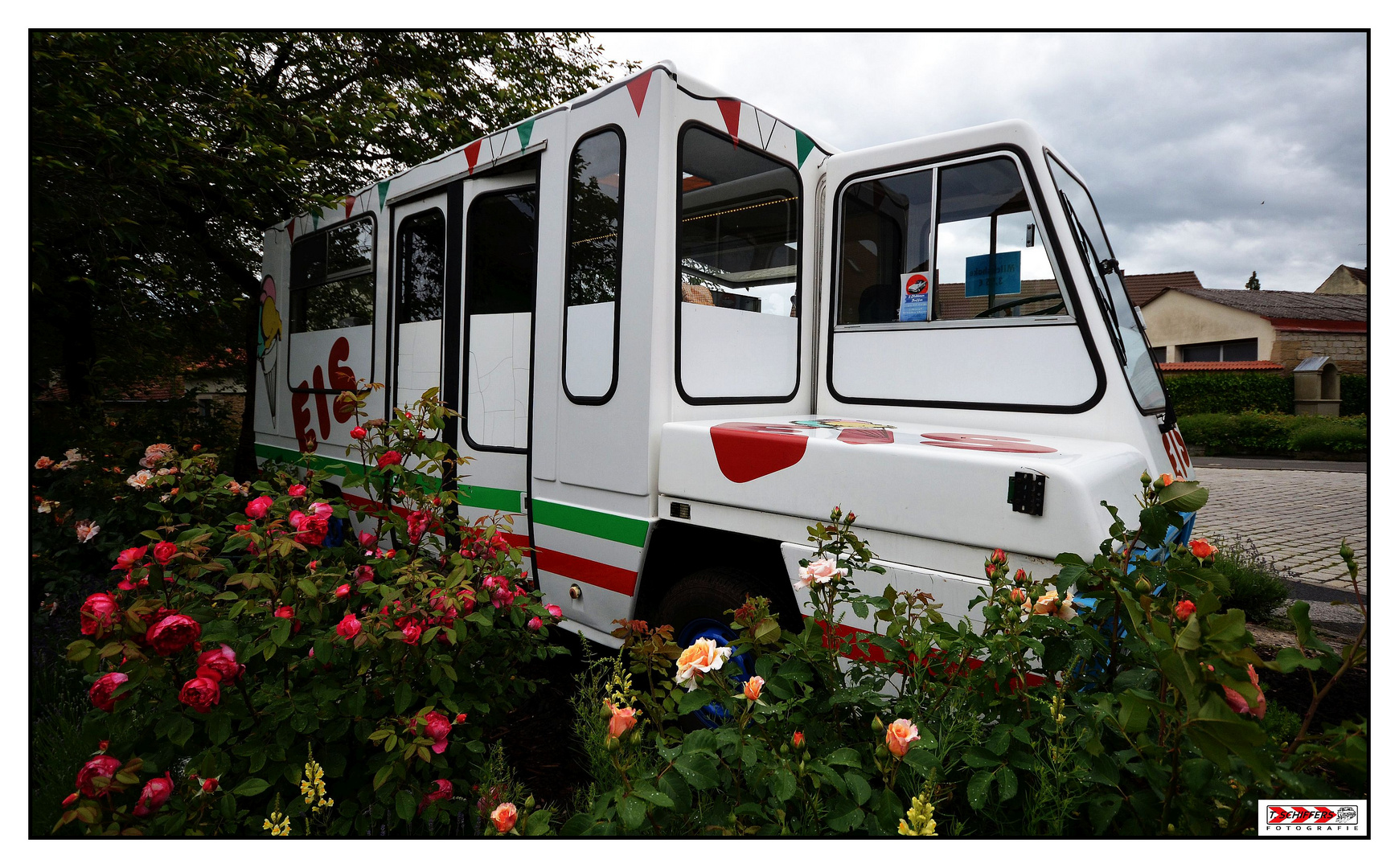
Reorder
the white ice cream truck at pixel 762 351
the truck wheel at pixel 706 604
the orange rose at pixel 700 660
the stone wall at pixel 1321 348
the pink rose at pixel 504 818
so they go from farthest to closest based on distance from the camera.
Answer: the truck wheel at pixel 706 604
the white ice cream truck at pixel 762 351
the stone wall at pixel 1321 348
the orange rose at pixel 700 660
the pink rose at pixel 504 818

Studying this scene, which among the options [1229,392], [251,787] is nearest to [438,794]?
[251,787]

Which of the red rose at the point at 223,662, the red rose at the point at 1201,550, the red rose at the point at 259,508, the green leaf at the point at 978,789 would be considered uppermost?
the red rose at the point at 259,508

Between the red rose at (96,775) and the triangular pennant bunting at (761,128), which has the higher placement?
the triangular pennant bunting at (761,128)

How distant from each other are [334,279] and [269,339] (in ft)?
5.63

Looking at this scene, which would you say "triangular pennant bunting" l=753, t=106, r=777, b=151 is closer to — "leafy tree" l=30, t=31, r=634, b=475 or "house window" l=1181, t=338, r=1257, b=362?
"leafy tree" l=30, t=31, r=634, b=475

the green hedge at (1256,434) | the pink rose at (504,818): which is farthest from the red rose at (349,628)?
the green hedge at (1256,434)

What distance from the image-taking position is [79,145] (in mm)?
3449

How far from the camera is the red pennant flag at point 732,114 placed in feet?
10.4

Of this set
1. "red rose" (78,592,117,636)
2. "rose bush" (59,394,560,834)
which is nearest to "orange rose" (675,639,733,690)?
"rose bush" (59,394,560,834)

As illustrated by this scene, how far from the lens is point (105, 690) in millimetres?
1530

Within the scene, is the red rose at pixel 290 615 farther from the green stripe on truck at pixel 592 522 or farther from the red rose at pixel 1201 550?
the red rose at pixel 1201 550

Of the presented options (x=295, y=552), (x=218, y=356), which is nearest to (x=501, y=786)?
(x=295, y=552)

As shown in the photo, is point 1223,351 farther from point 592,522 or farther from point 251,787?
point 251,787

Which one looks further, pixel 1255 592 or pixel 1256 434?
pixel 1256 434
